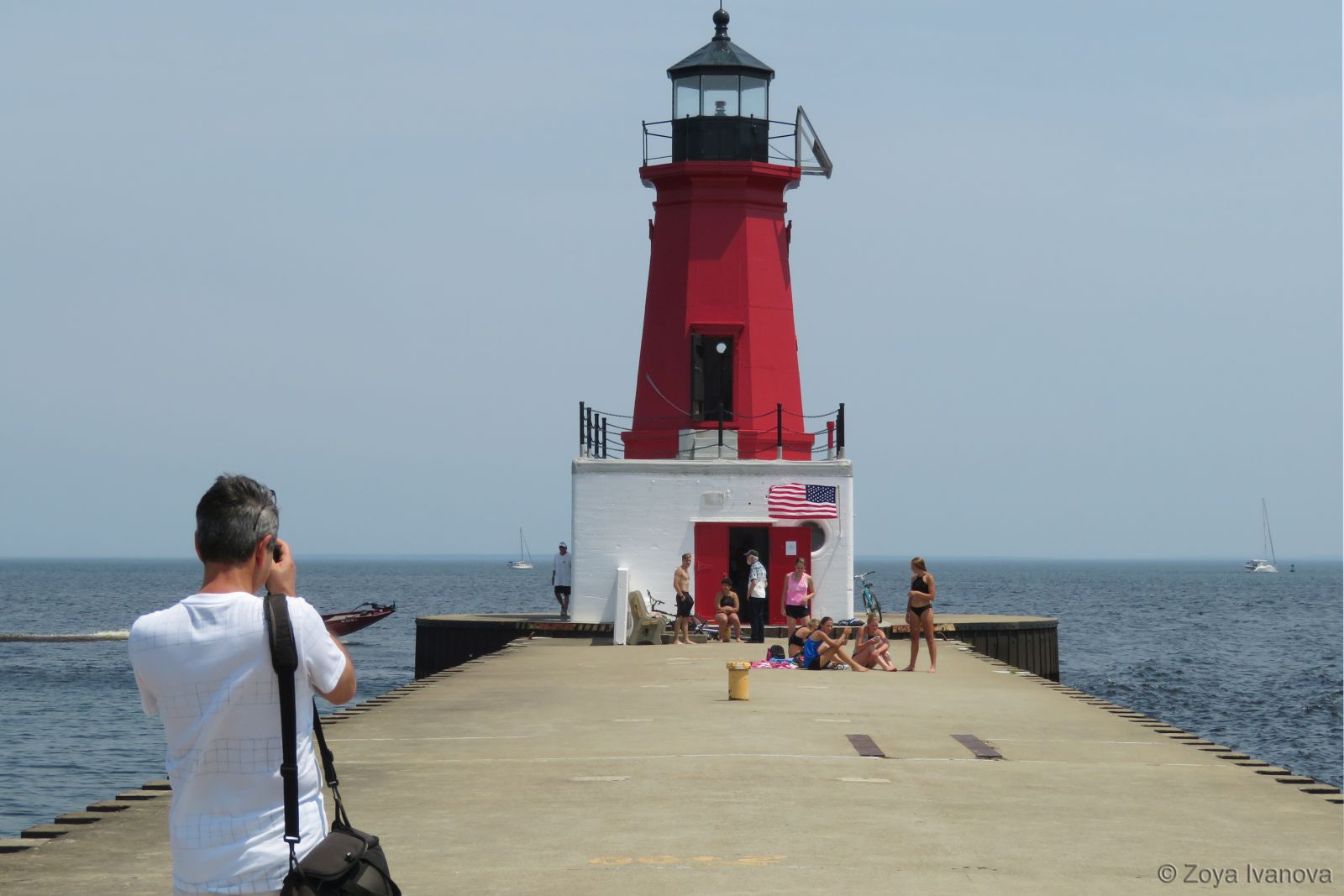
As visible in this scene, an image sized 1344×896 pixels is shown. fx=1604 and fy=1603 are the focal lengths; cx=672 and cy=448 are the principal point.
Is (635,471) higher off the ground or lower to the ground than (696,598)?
higher

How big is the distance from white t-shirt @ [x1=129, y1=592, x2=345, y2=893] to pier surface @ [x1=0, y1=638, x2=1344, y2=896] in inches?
120

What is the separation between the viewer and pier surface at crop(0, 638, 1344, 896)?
7617 millimetres

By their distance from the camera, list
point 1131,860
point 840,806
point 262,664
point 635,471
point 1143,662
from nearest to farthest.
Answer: point 262,664 < point 1131,860 < point 840,806 < point 635,471 < point 1143,662

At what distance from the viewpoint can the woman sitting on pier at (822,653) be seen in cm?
1939

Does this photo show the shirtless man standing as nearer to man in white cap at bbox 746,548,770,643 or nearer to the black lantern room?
man in white cap at bbox 746,548,770,643

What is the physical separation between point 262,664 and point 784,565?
838 inches

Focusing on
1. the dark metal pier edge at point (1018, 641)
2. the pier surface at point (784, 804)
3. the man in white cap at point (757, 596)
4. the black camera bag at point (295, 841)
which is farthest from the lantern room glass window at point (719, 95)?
the black camera bag at point (295, 841)

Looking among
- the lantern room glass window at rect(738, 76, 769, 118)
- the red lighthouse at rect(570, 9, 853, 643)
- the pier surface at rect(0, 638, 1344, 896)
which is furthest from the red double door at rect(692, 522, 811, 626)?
the pier surface at rect(0, 638, 1344, 896)

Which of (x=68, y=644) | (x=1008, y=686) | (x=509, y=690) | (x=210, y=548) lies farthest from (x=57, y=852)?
(x=68, y=644)

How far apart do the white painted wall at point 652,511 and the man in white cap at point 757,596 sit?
5.34 ft

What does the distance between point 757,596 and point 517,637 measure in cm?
502

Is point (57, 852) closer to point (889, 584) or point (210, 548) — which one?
point (210, 548)

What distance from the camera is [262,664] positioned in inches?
170

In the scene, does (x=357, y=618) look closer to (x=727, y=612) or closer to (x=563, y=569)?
(x=563, y=569)
